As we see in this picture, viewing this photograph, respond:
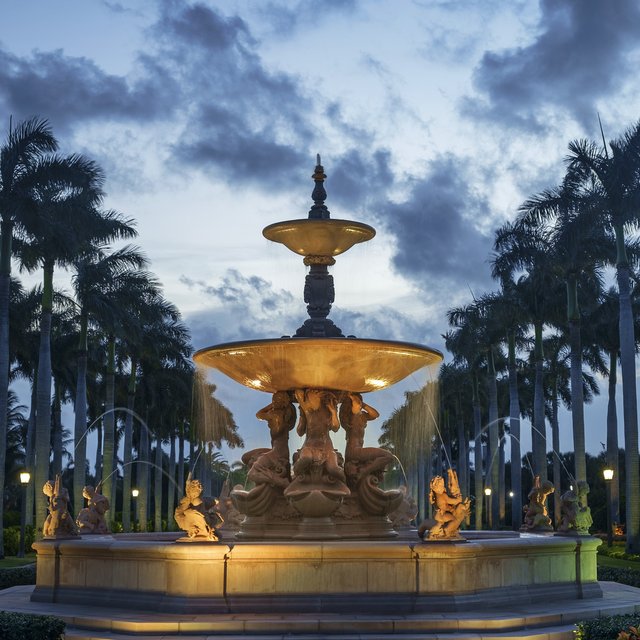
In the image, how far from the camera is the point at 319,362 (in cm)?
1639

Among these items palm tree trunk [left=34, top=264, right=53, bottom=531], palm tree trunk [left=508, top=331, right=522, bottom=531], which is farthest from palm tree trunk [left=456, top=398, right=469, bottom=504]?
palm tree trunk [left=34, top=264, right=53, bottom=531]

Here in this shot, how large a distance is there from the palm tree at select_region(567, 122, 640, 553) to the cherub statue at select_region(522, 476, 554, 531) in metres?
14.0

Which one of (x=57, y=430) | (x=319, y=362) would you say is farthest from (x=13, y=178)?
(x=57, y=430)

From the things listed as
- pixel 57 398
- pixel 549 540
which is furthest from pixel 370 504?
pixel 57 398

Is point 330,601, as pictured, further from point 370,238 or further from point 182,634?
point 370,238

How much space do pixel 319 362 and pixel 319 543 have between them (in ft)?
11.3

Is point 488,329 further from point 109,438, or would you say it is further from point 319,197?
point 319,197

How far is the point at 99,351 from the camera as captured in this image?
5966 cm

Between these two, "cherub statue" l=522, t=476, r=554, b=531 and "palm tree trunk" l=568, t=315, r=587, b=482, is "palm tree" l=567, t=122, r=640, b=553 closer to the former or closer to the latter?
"palm tree trunk" l=568, t=315, r=587, b=482

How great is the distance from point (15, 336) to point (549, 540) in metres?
34.5

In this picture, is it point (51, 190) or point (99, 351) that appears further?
point (99, 351)

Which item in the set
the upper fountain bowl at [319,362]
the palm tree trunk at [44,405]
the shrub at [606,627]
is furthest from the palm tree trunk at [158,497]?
the shrub at [606,627]

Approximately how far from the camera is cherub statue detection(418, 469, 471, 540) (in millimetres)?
14422

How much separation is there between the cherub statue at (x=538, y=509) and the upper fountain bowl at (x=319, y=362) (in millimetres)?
4164
